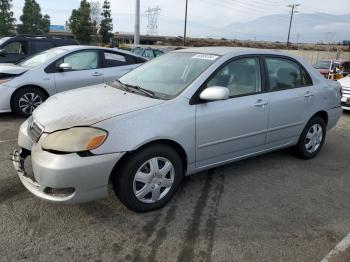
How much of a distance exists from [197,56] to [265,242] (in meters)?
2.21

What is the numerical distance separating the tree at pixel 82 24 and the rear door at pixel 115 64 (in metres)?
55.6

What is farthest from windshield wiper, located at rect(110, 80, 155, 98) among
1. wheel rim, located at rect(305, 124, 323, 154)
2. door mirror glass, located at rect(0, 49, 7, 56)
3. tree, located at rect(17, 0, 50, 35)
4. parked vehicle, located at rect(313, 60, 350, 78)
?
tree, located at rect(17, 0, 50, 35)

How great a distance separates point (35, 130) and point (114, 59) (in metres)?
4.72

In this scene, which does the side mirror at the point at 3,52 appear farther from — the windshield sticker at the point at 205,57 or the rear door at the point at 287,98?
the rear door at the point at 287,98

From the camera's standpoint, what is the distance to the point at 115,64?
7.82m

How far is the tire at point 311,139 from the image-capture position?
4.96 m

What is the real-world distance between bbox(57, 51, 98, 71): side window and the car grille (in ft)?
13.1

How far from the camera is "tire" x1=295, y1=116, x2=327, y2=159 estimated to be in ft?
16.3

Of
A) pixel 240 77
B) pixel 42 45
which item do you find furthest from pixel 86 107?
pixel 42 45

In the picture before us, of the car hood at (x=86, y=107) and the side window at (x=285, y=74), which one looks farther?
the side window at (x=285, y=74)

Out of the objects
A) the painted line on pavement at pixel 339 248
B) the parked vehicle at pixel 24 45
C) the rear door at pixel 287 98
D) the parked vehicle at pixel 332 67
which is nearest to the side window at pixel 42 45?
the parked vehicle at pixel 24 45

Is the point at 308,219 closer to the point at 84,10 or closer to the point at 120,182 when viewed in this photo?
the point at 120,182

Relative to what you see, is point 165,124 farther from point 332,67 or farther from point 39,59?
point 332,67

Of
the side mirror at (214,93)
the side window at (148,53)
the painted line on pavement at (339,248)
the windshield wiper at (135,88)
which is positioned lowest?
the painted line on pavement at (339,248)
